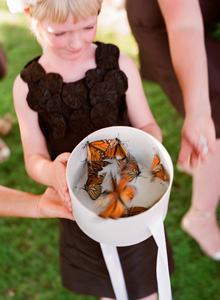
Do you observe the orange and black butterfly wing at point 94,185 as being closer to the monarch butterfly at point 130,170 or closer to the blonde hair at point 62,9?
the monarch butterfly at point 130,170

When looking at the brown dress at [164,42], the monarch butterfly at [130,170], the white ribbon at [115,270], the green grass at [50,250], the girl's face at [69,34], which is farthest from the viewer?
the green grass at [50,250]

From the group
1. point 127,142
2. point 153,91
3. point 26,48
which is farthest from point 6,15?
point 127,142

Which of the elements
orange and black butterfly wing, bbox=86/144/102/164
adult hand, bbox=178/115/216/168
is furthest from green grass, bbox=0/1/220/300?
orange and black butterfly wing, bbox=86/144/102/164

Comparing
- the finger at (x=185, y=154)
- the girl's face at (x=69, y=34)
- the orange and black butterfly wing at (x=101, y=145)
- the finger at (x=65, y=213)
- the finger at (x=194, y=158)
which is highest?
the girl's face at (x=69, y=34)

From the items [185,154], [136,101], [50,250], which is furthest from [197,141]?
[50,250]

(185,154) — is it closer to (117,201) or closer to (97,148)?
(97,148)

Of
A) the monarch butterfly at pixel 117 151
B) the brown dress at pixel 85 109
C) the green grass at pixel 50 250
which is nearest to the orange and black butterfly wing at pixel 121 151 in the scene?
the monarch butterfly at pixel 117 151
